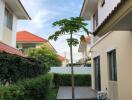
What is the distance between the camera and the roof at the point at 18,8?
1864 centimetres

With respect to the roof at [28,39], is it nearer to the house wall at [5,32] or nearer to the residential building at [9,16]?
the residential building at [9,16]

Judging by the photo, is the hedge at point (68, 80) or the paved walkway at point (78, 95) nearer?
the paved walkway at point (78, 95)

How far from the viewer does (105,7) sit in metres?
15.5

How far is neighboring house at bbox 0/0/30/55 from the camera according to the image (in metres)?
17.5

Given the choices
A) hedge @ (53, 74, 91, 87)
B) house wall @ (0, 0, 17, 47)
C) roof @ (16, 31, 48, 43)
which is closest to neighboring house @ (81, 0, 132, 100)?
house wall @ (0, 0, 17, 47)

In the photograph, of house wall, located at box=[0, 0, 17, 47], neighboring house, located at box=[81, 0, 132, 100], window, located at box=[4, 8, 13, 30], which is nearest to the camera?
neighboring house, located at box=[81, 0, 132, 100]

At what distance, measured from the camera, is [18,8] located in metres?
20.4

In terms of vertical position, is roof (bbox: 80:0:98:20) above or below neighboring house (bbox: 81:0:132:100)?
above

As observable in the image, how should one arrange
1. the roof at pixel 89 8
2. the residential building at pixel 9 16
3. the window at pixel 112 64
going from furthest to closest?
1. the roof at pixel 89 8
2. the residential building at pixel 9 16
3. the window at pixel 112 64

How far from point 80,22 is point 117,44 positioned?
253cm

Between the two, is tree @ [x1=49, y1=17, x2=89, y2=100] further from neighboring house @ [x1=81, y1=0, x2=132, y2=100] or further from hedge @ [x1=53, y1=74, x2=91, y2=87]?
hedge @ [x1=53, y1=74, x2=91, y2=87]

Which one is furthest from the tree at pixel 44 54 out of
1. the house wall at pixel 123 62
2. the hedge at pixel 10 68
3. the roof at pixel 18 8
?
the hedge at pixel 10 68

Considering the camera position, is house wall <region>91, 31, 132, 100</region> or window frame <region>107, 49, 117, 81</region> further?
window frame <region>107, 49, 117, 81</region>

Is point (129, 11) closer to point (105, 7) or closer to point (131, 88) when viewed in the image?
point (131, 88)
